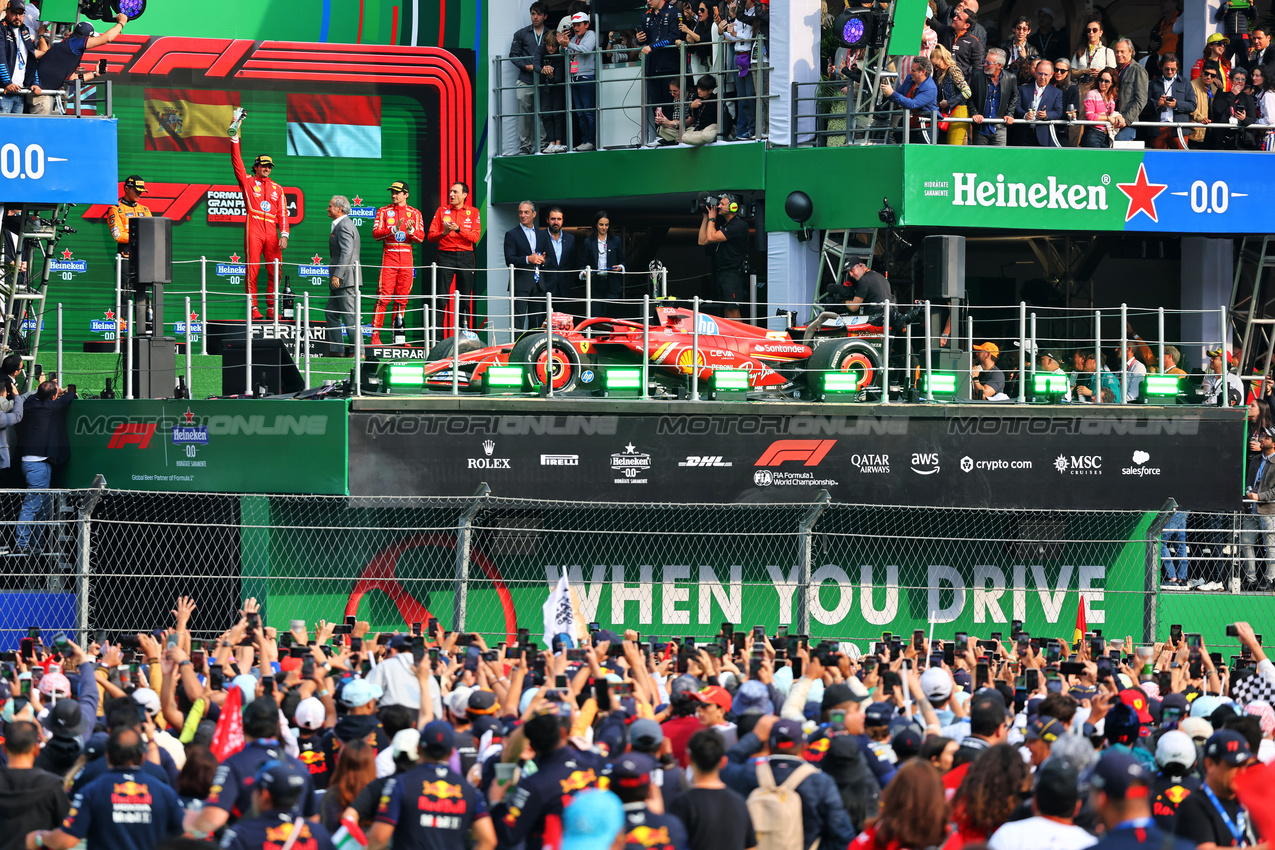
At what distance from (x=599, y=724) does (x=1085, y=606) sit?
10809 millimetres

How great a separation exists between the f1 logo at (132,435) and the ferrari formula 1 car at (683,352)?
2.89 metres

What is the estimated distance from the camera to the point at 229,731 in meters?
7.74

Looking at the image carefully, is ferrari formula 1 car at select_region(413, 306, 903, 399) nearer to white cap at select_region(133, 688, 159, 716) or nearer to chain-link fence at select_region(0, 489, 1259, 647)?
chain-link fence at select_region(0, 489, 1259, 647)

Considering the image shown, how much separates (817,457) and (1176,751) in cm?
1127

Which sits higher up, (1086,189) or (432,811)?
(1086,189)

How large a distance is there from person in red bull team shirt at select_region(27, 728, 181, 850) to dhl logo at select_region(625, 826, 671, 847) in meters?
1.81

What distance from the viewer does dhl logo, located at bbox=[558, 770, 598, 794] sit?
655 cm

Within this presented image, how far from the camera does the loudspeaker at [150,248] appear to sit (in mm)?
16875

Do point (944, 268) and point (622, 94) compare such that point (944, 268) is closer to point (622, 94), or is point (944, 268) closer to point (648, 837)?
point (622, 94)

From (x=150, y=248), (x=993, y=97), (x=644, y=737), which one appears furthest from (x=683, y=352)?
(x=644, y=737)

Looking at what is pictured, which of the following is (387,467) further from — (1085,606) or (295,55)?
(295,55)

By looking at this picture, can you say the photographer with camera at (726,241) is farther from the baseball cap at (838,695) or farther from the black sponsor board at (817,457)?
the baseball cap at (838,695)

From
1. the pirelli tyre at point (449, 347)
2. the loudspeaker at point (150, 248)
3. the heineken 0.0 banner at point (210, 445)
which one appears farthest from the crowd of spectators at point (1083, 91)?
the loudspeaker at point (150, 248)

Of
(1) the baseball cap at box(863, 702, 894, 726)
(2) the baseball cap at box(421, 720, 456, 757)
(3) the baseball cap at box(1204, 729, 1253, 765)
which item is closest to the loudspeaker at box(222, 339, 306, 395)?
(1) the baseball cap at box(863, 702, 894, 726)
